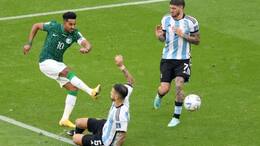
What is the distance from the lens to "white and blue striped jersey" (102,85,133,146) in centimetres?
1436

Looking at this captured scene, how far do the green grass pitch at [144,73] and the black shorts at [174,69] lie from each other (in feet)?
3.03

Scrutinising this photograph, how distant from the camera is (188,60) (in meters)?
17.0

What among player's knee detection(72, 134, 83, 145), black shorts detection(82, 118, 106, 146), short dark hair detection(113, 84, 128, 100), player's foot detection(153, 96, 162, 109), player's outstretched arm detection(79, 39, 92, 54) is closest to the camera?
short dark hair detection(113, 84, 128, 100)

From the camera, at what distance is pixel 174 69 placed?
17016 mm

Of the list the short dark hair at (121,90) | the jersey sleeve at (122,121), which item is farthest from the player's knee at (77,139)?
the short dark hair at (121,90)

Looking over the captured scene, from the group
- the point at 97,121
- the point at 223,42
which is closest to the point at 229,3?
the point at 223,42

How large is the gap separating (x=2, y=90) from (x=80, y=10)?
685 centimetres

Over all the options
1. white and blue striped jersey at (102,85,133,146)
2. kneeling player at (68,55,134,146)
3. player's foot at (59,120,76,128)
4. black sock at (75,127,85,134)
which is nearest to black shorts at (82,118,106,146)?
kneeling player at (68,55,134,146)

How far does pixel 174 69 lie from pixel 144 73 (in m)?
3.29

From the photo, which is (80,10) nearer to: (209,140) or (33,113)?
(33,113)

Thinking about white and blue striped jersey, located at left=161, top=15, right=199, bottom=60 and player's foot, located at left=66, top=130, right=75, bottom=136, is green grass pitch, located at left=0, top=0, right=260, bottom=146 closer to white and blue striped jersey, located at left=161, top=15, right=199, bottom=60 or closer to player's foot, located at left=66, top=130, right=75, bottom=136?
player's foot, located at left=66, top=130, right=75, bottom=136

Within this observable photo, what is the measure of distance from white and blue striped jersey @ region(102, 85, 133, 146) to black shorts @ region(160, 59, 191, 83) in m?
2.54

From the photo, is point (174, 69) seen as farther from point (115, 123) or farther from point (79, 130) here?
point (115, 123)

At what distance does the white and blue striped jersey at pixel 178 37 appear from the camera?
1686 centimetres
